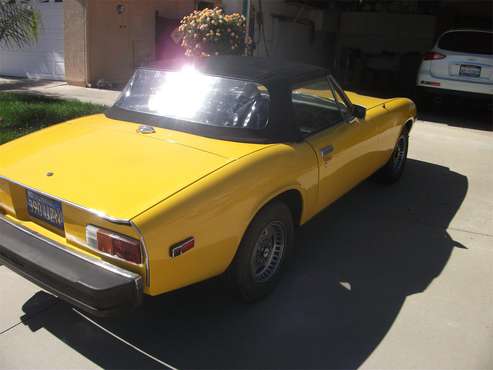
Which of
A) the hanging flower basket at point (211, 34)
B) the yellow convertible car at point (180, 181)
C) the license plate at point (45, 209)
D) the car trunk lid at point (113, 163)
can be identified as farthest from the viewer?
the hanging flower basket at point (211, 34)

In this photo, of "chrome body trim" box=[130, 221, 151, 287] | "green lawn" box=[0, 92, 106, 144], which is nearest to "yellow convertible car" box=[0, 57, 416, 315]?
"chrome body trim" box=[130, 221, 151, 287]

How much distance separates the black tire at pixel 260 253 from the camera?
9.81 feet

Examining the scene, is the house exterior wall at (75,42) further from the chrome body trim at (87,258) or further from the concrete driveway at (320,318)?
the chrome body trim at (87,258)

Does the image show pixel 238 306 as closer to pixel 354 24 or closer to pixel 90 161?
pixel 90 161

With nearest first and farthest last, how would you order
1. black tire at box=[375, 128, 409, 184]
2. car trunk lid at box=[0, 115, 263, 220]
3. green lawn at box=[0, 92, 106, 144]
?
car trunk lid at box=[0, 115, 263, 220], black tire at box=[375, 128, 409, 184], green lawn at box=[0, 92, 106, 144]

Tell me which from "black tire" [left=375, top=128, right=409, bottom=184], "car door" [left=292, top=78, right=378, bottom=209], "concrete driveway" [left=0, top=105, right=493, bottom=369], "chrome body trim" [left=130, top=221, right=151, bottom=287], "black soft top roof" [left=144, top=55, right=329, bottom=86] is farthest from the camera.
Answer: "black tire" [left=375, top=128, right=409, bottom=184]

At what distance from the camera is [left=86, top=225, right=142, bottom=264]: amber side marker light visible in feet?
7.90

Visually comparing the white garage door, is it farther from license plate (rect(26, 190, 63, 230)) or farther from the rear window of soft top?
license plate (rect(26, 190, 63, 230))

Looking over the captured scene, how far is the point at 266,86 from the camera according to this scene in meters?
3.46

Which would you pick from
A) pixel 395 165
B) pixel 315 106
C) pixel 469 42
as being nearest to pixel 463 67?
pixel 469 42

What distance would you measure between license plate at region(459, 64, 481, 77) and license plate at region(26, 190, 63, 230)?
27.5 feet

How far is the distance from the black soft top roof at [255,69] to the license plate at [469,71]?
235 inches

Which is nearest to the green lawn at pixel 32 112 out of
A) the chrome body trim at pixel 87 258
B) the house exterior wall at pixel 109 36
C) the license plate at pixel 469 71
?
the house exterior wall at pixel 109 36

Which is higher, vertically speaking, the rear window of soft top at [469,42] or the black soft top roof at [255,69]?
the black soft top roof at [255,69]
